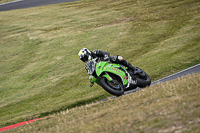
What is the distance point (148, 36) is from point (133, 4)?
1310 cm

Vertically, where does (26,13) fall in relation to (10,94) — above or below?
above

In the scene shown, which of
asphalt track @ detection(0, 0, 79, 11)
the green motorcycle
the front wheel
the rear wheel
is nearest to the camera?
the front wheel

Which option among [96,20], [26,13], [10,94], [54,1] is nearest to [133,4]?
[96,20]

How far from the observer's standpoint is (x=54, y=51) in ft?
85.4

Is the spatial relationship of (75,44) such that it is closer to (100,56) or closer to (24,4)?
(100,56)

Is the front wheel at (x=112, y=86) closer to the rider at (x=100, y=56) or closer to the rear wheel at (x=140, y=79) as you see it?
the rear wheel at (x=140, y=79)

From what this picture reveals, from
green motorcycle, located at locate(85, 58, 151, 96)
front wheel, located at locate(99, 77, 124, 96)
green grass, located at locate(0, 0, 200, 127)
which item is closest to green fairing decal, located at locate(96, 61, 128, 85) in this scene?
green motorcycle, located at locate(85, 58, 151, 96)

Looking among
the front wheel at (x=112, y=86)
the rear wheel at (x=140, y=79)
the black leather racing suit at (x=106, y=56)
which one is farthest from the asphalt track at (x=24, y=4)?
the front wheel at (x=112, y=86)

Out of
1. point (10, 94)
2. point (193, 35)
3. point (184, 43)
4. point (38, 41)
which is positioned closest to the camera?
point (10, 94)

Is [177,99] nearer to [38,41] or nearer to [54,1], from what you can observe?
[38,41]

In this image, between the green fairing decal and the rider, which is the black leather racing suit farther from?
the green fairing decal

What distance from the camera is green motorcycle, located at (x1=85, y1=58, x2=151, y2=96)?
9.14 metres

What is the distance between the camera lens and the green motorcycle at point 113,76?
9.14 metres

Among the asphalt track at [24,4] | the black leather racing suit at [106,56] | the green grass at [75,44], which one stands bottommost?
the green grass at [75,44]
